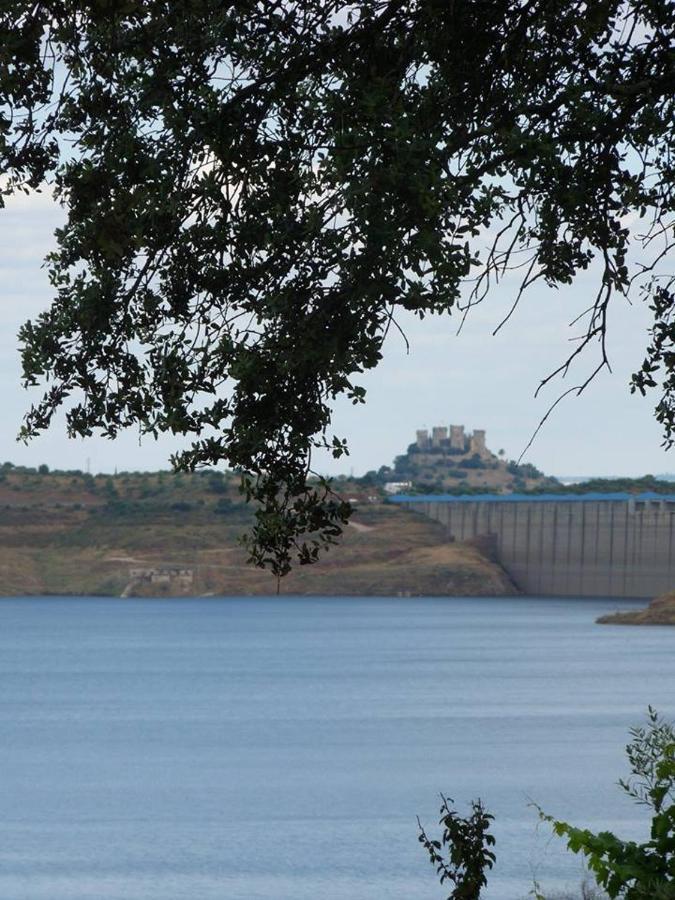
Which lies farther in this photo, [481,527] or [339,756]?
[481,527]

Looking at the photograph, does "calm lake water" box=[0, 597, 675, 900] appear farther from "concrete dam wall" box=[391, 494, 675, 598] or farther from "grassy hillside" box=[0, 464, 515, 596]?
"grassy hillside" box=[0, 464, 515, 596]

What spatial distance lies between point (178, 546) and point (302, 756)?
83110 millimetres

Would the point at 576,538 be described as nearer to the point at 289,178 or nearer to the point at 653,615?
the point at 653,615

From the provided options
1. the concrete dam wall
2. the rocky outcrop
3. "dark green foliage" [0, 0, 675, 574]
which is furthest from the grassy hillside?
"dark green foliage" [0, 0, 675, 574]

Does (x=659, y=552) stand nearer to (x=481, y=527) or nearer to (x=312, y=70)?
(x=481, y=527)

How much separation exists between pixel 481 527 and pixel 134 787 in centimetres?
8523

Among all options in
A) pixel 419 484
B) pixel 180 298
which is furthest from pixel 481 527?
pixel 180 298

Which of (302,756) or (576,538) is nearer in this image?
(302,756)

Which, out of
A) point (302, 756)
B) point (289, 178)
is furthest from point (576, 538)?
point (289, 178)

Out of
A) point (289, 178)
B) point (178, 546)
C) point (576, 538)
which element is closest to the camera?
point (289, 178)

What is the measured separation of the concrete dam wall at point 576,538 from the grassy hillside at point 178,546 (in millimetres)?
3373

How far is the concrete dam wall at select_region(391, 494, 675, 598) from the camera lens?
10862 cm

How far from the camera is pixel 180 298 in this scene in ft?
21.3

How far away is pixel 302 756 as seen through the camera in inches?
1704
